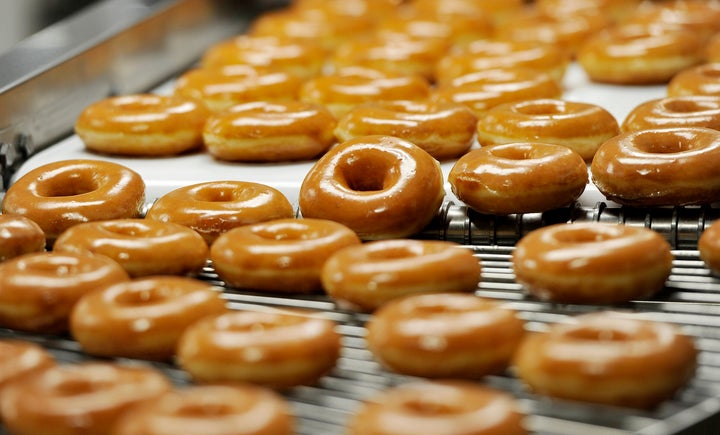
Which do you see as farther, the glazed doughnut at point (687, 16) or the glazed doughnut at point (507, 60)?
the glazed doughnut at point (687, 16)

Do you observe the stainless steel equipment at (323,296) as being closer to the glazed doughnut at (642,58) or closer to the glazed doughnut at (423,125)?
the glazed doughnut at (423,125)

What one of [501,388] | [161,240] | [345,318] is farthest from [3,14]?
[501,388]

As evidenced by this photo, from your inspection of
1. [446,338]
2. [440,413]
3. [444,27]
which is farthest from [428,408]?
[444,27]

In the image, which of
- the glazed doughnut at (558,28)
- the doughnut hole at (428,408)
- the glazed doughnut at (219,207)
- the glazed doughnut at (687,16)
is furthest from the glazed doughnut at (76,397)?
the glazed doughnut at (687,16)

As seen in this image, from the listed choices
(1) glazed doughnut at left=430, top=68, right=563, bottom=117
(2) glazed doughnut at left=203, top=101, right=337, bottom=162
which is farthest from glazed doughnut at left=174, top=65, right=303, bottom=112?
(1) glazed doughnut at left=430, top=68, right=563, bottom=117

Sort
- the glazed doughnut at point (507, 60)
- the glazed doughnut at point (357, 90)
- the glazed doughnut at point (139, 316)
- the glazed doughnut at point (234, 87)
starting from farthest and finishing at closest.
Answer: the glazed doughnut at point (507, 60), the glazed doughnut at point (234, 87), the glazed doughnut at point (357, 90), the glazed doughnut at point (139, 316)

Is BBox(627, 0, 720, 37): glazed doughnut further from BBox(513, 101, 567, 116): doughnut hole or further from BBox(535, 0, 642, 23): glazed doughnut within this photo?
BBox(513, 101, 567, 116): doughnut hole

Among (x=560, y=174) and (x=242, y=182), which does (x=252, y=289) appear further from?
(x=560, y=174)
